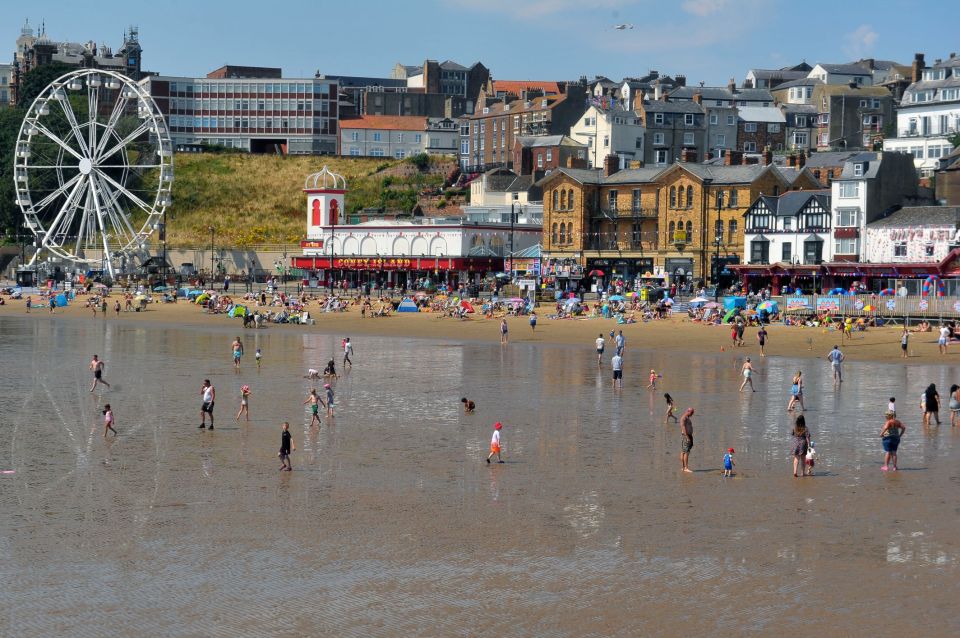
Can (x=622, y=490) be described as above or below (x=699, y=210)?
below

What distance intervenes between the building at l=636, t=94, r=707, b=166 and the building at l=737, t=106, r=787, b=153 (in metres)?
5.76

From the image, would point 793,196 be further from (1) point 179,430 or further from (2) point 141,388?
(1) point 179,430

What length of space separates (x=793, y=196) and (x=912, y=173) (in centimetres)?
782

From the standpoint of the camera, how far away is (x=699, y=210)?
80.8 metres

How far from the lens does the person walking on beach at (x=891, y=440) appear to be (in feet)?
79.3

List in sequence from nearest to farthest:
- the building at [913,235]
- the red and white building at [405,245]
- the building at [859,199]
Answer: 1. the building at [913,235]
2. the building at [859,199]
3. the red and white building at [405,245]

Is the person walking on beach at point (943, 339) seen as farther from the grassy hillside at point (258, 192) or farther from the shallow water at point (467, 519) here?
the grassy hillside at point (258, 192)

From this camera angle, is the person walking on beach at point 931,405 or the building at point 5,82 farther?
the building at point 5,82

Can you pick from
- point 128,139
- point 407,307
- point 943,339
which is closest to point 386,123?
point 128,139

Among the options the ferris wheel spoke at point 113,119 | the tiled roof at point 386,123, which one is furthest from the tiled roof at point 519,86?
the ferris wheel spoke at point 113,119

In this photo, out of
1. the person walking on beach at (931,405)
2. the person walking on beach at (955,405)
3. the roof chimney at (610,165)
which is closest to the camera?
the person walking on beach at (931,405)

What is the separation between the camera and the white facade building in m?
106

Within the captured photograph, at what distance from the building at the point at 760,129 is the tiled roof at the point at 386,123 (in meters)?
38.5

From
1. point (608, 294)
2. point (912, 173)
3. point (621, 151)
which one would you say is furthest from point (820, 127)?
point (608, 294)
